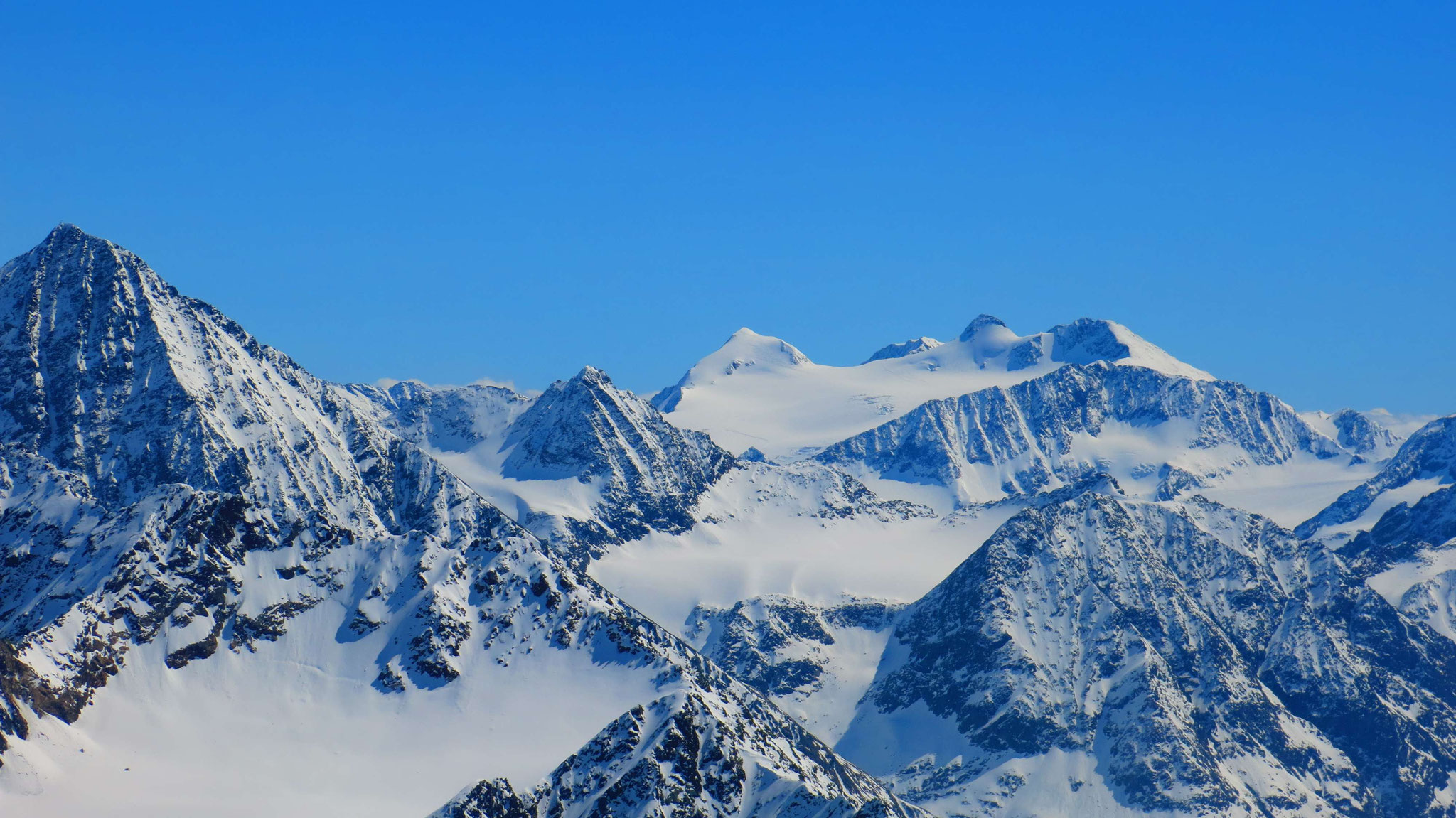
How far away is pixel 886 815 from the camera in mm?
199375
